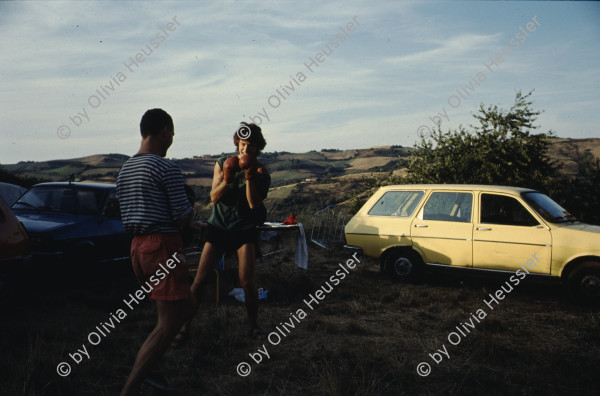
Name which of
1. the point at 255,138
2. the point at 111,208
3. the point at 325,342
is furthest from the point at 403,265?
the point at 111,208

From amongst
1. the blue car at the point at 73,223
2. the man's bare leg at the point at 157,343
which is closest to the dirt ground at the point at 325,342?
the blue car at the point at 73,223

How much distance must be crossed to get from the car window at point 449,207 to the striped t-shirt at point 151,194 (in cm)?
518

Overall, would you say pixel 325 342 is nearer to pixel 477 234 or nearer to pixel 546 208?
pixel 477 234

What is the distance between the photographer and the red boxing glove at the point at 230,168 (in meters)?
3.79

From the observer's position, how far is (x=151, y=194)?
2.76 meters

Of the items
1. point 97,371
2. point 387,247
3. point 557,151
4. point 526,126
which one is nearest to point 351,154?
point 557,151

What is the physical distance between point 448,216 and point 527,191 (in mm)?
1197

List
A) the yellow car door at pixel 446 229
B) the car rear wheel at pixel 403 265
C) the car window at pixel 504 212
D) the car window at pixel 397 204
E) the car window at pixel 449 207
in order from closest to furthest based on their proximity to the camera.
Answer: the car window at pixel 504 212 → the yellow car door at pixel 446 229 → the car window at pixel 449 207 → the car rear wheel at pixel 403 265 → the car window at pixel 397 204

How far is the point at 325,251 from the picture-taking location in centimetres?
1075

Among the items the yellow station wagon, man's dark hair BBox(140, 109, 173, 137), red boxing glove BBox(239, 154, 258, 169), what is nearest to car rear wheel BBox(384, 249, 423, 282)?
the yellow station wagon

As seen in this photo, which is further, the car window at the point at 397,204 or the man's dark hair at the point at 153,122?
the car window at the point at 397,204

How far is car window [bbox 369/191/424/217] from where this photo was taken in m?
7.45

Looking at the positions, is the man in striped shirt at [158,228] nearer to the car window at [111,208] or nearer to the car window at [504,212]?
the car window at [111,208]

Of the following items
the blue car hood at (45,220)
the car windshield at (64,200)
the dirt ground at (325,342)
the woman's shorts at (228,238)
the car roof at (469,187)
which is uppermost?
the car roof at (469,187)
